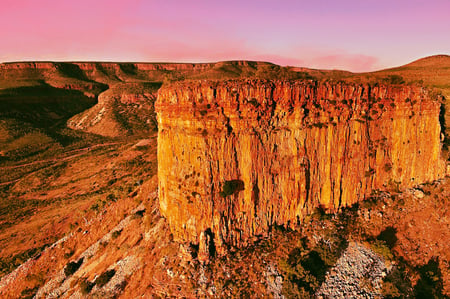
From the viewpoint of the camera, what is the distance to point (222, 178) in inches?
713

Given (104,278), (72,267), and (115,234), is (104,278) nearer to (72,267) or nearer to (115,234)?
(115,234)

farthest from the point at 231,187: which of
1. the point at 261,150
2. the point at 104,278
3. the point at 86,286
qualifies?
the point at 86,286

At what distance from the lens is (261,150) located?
18312 mm

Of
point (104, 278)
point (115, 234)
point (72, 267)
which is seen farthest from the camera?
point (115, 234)

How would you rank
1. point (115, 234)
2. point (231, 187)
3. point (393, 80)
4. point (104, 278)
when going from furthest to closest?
1. point (115, 234)
2. point (393, 80)
3. point (104, 278)
4. point (231, 187)

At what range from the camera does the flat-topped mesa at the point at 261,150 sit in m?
17.8

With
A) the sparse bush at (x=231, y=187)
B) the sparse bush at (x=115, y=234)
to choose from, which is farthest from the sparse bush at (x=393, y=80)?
the sparse bush at (x=115, y=234)

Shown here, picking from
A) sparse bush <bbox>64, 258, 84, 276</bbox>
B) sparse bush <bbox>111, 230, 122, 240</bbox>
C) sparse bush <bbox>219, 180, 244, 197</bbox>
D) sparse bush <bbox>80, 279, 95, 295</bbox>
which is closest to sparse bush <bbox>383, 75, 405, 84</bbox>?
sparse bush <bbox>219, 180, 244, 197</bbox>

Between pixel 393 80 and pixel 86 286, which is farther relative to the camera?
pixel 393 80

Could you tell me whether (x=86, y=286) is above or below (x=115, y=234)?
below

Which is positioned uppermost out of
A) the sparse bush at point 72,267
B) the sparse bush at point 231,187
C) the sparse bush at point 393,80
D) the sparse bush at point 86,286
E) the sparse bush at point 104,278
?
the sparse bush at point 393,80

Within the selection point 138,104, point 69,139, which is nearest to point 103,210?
point 69,139

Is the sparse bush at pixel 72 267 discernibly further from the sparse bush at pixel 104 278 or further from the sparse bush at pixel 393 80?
the sparse bush at pixel 393 80

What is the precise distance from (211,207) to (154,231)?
7.09 meters
